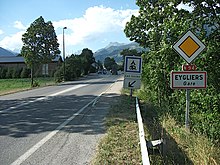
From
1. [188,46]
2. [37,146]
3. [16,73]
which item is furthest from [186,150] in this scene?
[16,73]

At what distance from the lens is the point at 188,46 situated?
780 cm

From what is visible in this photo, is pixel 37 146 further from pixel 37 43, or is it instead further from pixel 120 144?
pixel 37 43

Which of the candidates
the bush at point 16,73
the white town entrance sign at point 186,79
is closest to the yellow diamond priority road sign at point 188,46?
the white town entrance sign at point 186,79

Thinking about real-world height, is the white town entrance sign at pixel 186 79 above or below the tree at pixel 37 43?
below

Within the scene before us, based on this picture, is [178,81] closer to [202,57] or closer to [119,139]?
[119,139]

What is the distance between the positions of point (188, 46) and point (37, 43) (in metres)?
34.7

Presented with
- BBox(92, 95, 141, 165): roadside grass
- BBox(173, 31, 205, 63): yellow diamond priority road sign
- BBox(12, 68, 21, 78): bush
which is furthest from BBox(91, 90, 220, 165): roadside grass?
BBox(12, 68, 21, 78): bush

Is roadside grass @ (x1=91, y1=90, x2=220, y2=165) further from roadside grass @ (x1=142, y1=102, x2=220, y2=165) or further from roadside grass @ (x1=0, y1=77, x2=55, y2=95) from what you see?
roadside grass @ (x1=0, y1=77, x2=55, y2=95)

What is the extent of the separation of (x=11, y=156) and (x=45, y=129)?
113 inches

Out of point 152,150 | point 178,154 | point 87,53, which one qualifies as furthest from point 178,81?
point 87,53

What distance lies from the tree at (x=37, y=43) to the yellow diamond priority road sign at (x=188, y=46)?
33739 millimetres

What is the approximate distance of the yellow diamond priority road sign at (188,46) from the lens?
776cm

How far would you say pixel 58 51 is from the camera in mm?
43656

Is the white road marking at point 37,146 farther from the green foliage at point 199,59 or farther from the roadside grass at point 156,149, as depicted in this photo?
the green foliage at point 199,59
